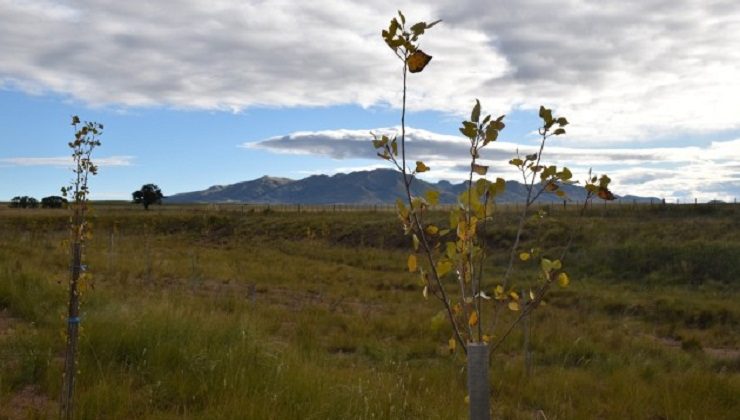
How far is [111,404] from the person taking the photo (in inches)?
183

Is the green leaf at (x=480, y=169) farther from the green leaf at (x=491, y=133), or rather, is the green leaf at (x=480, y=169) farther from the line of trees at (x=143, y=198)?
the line of trees at (x=143, y=198)

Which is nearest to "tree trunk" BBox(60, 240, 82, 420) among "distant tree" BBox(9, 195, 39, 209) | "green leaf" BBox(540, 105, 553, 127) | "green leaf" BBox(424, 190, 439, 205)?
"green leaf" BBox(424, 190, 439, 205)

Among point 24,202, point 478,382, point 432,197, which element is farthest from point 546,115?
point 24,202

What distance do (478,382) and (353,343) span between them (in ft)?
27.8

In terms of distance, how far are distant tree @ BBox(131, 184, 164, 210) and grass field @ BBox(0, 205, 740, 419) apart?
79423mm

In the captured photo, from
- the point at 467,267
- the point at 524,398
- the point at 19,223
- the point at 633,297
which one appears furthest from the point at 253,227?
the point at 467,267

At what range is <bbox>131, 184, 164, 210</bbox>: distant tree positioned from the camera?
9850cm

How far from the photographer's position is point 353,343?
10.4 metres

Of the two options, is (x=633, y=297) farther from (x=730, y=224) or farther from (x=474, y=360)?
(x=474, y=360)

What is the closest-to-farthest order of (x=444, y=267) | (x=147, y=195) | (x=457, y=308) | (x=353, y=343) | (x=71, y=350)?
(x=444, y=267)
(x=457, y=308)
(x=71, y=350)
(x=353, y=343)
(x=147, y=195)

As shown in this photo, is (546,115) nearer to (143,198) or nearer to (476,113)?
(476,113)

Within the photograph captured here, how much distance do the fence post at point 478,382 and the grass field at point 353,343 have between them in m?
0.39

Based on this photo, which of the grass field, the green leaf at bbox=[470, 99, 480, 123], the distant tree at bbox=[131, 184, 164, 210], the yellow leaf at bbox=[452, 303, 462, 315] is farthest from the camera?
the distant tree at bbox=[131, 184, 164, 210]

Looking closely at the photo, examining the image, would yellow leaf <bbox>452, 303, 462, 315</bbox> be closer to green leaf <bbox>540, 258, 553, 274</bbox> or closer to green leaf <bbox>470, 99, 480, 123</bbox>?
green leaf <bbox>540, 258, 553, 274</bbox>
